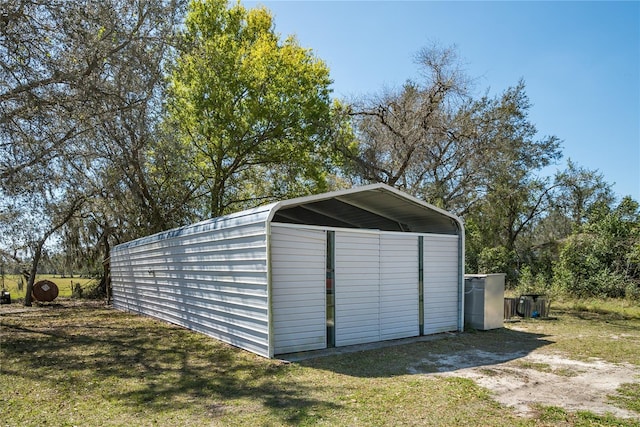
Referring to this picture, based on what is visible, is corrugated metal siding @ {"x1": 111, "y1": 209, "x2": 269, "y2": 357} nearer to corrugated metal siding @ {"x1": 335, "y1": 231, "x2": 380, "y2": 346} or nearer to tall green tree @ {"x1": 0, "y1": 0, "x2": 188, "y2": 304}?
corrugated metal siding @ {"x1": 335, "y1": 231, "x2": 380, "y2": 346}

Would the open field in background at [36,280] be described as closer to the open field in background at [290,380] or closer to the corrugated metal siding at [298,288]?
the open field in background at [290,380]

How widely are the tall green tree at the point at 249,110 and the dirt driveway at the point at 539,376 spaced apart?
10833 millimetres

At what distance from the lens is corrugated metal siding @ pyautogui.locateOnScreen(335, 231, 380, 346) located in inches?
280

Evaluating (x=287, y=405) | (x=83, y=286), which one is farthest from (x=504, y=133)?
(x=83, y=286)

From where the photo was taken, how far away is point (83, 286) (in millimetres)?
19344

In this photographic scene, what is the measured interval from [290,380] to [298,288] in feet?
5.49

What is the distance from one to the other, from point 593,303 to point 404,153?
721 centimetres

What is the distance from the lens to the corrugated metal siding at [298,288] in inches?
256

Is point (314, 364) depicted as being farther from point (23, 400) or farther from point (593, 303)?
point (593, 303)

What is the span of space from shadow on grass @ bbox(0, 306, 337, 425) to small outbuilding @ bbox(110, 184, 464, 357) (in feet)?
1.96

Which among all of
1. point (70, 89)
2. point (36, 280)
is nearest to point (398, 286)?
point (70, 89)

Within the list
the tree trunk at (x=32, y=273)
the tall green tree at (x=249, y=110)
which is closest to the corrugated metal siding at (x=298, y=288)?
the tall green tree at (x=249, y=110)

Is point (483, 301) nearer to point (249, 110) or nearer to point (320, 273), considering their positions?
point (320, 273)

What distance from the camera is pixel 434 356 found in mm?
6566
